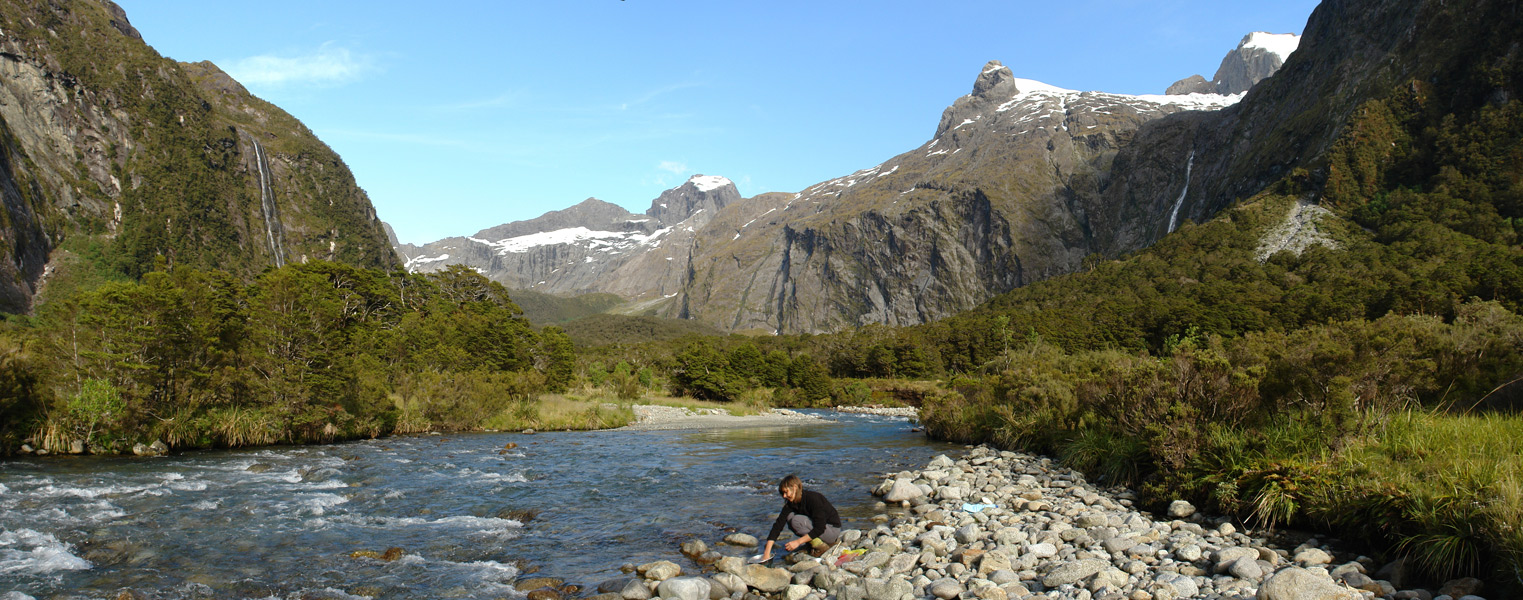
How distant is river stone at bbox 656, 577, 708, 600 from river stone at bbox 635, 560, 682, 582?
692 millimetres

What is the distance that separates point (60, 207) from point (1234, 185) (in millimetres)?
266915

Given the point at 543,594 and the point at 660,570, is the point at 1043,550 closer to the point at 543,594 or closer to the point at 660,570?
the point at 660,570

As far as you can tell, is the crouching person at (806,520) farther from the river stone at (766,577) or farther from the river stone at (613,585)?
the river stone at (613,585)

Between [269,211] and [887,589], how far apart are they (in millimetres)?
220880

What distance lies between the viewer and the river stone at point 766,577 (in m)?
11.1

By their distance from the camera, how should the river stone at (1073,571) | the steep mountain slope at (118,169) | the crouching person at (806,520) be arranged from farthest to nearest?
1. the steep mountain slope at (118,169)
2. the crouching person at (806,520)
3. the river stone at (1073,571)

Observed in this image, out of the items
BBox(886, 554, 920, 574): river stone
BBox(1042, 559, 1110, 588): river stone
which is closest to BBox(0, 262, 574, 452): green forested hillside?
BBox(886, 554, 920, 574): river stone

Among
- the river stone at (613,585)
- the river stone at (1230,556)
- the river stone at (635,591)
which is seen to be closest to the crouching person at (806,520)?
the river stone at (613,585)

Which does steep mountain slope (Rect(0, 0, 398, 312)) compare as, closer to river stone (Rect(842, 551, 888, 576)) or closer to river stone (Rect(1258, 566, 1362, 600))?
river stone (Rect(842, 551, 888, 576))

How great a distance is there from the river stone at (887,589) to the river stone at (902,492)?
7892 millimetres

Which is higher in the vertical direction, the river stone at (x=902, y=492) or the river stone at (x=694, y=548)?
the river stone at (x=694, y=548)

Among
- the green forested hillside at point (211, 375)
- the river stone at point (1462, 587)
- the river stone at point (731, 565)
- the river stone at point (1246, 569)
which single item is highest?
the green forested hillside at point (211, 375)

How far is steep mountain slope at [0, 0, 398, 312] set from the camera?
401 ft

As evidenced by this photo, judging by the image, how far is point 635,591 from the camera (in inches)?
420
